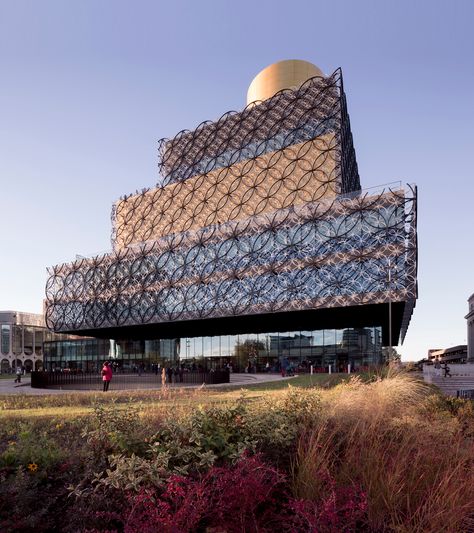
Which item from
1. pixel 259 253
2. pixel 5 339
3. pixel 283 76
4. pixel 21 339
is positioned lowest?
pixel 21 339

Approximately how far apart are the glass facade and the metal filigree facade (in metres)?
9.60

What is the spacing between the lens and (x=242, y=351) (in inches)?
2586

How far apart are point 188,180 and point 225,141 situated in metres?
8.24

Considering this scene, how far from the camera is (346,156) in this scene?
62.2 m

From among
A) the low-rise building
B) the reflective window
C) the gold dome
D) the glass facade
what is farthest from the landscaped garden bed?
the reflective window

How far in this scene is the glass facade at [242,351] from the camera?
57.5 m

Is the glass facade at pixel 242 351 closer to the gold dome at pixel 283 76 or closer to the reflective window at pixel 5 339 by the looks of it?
the gold dome at pixel 283 76

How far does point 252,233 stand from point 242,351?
2007 cm

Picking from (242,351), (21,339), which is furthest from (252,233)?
(21,339)

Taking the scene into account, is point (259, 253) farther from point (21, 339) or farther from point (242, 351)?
point (21, 339)

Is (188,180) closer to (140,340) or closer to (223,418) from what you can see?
(140,340)

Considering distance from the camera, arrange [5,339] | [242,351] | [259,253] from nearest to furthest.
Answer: [259,253] → [242,351] → [5,339]

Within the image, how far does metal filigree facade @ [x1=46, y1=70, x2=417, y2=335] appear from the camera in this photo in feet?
151

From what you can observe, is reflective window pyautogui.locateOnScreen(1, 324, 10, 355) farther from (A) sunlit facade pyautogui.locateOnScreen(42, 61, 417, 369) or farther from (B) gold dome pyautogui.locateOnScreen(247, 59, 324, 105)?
(B) gold dome pyautogui.locateOnScreen(247, 59, 324, 105)
